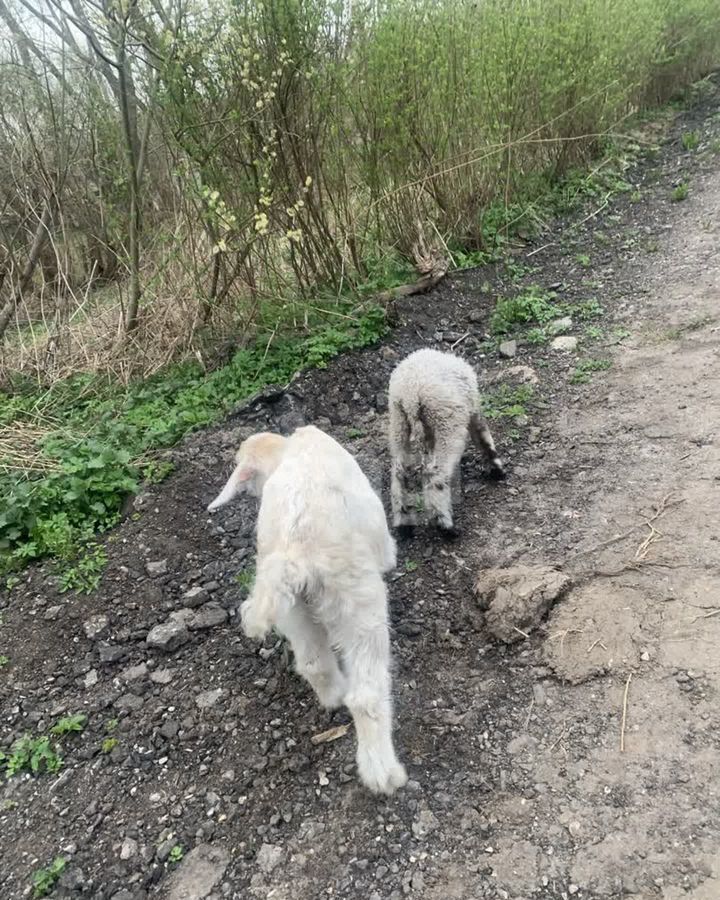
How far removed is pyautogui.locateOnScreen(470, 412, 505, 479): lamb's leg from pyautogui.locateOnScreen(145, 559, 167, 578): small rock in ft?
7.24

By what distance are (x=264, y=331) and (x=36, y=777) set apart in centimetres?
408

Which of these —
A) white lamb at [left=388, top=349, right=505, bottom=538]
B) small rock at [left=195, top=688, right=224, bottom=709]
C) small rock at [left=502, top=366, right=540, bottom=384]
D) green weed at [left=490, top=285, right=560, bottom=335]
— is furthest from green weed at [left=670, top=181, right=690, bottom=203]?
small rock at [left=195, top=688, right=224, bottom=709]

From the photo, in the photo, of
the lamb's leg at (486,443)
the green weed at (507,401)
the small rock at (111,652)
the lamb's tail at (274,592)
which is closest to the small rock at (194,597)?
the small rock at (111,652)

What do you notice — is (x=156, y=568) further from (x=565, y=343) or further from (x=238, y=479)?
(x=565, y=343)

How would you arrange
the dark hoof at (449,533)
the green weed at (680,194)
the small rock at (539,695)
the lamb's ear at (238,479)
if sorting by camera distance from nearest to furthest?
the small rock at (539,695) → the lamb's ear at (238,479) → the dark hoof at (449,533) → the green weed at (680,194)

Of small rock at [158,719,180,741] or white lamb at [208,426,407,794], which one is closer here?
white lamb at [208,426,407,794]

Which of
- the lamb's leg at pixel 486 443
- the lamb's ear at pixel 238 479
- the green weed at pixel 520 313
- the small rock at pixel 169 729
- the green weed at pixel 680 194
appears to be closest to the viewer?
the small rock at pixel 169 729

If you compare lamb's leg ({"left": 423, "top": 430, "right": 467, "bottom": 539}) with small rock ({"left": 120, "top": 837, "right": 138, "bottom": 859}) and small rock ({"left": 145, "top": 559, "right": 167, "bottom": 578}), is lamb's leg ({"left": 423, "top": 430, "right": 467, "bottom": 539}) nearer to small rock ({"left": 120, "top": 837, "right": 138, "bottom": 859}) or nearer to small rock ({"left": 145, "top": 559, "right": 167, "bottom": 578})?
small rock ({"left": 145, "top": 559, "right": 167, "bottom": 578})

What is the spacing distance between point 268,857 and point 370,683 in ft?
2.52

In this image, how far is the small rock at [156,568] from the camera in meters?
3.88

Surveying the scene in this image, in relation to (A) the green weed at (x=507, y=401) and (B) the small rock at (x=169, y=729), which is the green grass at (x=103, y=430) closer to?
(B) the small rock at (x=169, y=729)

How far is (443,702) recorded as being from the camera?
2.96m

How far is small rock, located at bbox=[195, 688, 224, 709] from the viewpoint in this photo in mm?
3127

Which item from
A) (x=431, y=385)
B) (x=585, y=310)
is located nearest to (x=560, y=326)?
(x=585, y=310)
